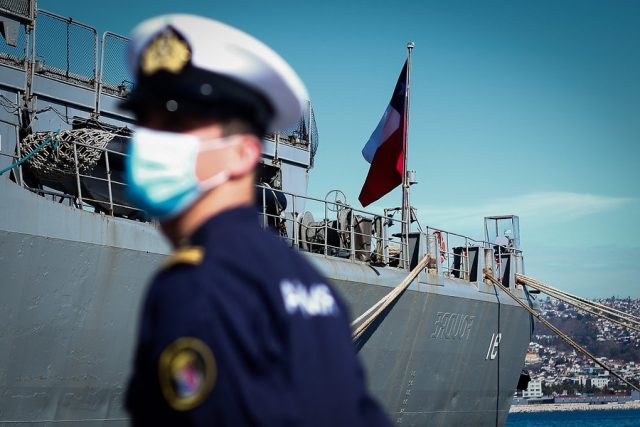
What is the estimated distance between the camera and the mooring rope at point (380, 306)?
12.0m

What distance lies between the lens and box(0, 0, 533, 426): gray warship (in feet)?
27.9

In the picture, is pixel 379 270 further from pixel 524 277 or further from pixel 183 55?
pixel 183 55

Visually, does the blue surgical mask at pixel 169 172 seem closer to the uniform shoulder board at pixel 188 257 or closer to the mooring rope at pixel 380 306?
the uniform shoulder board at pixel 188 257

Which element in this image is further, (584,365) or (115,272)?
(584,365)

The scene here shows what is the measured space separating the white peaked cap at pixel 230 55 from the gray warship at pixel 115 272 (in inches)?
268

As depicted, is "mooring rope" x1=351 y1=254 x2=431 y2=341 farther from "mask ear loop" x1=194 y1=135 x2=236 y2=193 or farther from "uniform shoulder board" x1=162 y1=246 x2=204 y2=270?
"uniform shoulder board" x1=162 y1=246 x2=204 y2=270

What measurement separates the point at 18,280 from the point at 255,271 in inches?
292

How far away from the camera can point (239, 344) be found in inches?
54.4

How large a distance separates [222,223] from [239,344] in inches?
9.6

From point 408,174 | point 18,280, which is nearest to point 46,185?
point 18,280

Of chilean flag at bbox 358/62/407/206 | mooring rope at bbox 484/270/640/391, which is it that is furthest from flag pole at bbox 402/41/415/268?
mooring rope at bbox 484/270/640/391

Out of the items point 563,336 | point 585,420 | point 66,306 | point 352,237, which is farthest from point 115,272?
point 585,420

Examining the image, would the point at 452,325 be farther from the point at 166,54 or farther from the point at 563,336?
the point at 166,54

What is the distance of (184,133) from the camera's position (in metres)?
1.60
